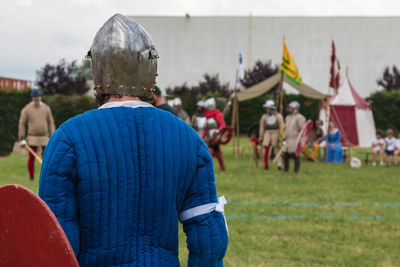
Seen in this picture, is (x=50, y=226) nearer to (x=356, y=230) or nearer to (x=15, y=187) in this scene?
(x=15, y=187)

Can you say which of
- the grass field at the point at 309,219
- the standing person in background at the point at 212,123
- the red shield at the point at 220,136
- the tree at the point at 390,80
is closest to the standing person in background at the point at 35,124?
the grass field at the point at 309,219

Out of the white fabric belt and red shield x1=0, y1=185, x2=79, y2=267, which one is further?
the white fabric belt

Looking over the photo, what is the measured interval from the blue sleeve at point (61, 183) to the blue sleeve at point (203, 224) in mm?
359

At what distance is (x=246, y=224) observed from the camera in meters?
5.32

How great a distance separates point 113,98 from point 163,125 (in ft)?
0.61

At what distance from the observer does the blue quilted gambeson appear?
132cm

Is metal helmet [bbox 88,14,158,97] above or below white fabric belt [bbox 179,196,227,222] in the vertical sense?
above

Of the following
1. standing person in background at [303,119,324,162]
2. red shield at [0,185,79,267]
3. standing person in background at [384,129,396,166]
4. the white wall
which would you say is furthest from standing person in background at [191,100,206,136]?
the white wall

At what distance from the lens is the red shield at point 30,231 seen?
1112 millimetres

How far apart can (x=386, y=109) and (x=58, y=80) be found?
19.4 m

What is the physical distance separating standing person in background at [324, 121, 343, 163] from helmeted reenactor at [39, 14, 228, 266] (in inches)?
508

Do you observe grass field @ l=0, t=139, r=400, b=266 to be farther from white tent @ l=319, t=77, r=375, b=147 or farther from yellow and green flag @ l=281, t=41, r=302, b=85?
white tent @ l=319, t=77, r=375, b=147

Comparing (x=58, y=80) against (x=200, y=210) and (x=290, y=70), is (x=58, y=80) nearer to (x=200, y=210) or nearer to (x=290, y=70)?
(x=290, y=70)

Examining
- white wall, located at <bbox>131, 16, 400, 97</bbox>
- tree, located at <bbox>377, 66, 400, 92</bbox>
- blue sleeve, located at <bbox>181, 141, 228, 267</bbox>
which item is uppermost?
white wall, located at <bbox>131, 16, 400, 97</bbox>
